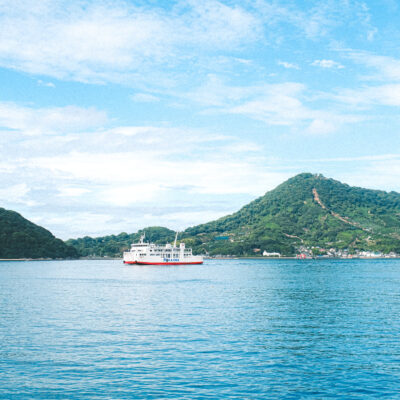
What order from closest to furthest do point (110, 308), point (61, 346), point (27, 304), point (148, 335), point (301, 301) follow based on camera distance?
point (61, 346) → point (148, 335) → point (110, 308) → point (27, 304) → point (301, 301)

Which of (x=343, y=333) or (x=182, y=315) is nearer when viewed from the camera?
(x=343, y=333)

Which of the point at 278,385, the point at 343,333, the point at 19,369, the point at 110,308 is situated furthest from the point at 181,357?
the point at 110,308

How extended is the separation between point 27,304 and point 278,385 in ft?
184

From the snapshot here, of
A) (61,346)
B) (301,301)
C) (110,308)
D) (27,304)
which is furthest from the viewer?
(301,301)

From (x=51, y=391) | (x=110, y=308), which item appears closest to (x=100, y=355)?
(x=51, y=391)

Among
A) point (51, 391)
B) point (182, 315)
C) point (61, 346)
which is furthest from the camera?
point (182, 315)

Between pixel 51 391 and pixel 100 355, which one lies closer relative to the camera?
pixel 51 391

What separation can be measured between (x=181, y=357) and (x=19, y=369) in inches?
511

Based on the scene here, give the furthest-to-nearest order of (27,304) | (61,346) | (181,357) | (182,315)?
(27,304) < (182,315) < (61,346) < (181,357)

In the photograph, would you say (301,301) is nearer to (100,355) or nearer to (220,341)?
(220,341)

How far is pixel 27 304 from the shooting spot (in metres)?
76.4

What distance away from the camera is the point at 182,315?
63.2 metres

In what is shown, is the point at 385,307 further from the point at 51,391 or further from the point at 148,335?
the point at 51,391

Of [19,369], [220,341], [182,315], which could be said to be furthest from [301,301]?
[19,369]
